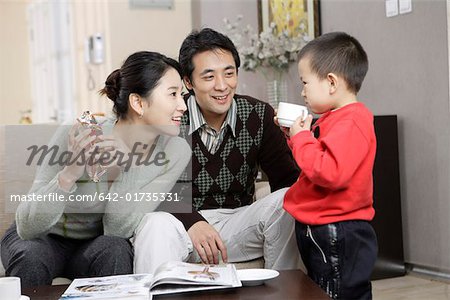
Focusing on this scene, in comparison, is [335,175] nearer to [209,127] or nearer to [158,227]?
[158,227]

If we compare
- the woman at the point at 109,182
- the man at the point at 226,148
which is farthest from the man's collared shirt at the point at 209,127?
the woman at the point at 109,182

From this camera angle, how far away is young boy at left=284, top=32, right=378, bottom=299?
1.76 meters

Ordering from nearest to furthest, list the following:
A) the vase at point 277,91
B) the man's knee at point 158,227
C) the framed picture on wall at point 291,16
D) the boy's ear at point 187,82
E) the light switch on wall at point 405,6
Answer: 1. the man's knee at point 158,227
2. the boy's ear at point 187,82
3. the light switch on wall at point 405,6
4. the framed picture on wall at point 291,16
5. the vase at point 277,91

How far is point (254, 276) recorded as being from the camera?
155 cm

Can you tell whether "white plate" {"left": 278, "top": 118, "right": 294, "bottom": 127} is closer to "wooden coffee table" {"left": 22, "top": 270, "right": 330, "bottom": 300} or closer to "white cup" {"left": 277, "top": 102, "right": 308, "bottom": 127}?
"white cup" {"left": 277, "top": 102, "right": 308, "bottom": 127}

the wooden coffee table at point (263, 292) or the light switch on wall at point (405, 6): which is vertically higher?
the light switch on wall at point (405, 6)

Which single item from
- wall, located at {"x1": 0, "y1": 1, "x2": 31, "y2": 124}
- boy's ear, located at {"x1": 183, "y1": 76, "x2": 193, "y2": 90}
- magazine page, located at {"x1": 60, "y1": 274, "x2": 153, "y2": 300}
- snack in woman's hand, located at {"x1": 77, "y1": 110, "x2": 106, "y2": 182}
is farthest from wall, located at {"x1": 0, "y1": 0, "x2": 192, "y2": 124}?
magazine page, located at {"x1": 60, "y1": 274, "x2": 153, "y2": 300}

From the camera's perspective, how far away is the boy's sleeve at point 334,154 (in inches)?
68.4

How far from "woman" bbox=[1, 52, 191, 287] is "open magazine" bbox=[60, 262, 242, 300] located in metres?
0.34

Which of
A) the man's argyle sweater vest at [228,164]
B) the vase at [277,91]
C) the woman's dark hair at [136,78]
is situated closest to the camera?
the woman's dark hair at [136,78]

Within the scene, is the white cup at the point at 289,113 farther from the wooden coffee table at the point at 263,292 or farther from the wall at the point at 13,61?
the wall at the point at 13,61

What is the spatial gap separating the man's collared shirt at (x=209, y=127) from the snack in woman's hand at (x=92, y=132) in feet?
1.27

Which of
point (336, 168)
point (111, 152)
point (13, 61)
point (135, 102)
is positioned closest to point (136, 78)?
point (135, 102)

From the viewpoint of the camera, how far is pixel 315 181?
69.7 inches
